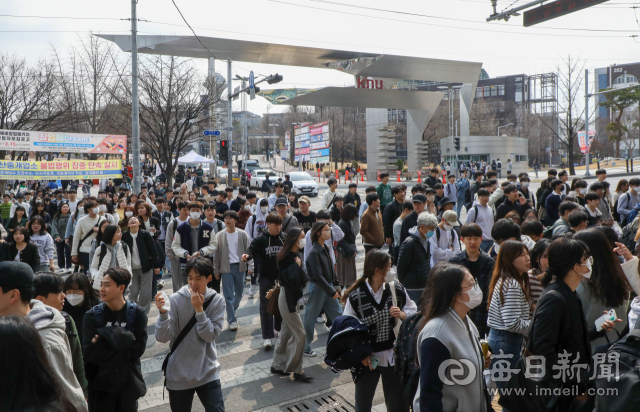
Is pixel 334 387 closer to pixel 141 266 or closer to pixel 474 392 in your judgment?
pixel 474 392

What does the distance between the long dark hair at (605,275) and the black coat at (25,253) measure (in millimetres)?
7398

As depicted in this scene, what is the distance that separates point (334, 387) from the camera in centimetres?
545

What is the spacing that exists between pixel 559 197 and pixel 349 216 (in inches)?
190

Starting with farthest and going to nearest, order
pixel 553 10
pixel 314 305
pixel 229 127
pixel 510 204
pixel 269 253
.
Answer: pixel 229 127
pixel 553 10
pixel 510 204
pixel 269 253
pixel 314 305

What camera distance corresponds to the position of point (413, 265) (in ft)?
19.6

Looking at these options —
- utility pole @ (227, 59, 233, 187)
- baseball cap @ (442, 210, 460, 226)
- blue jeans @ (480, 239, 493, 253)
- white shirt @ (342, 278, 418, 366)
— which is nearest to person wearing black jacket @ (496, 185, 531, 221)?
blue jeans @ (480, 239, 493, 253)

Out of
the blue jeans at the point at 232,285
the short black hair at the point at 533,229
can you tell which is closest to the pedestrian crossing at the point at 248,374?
the blue jeans at the point at 232,285

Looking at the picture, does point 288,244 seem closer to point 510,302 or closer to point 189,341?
point 189,341

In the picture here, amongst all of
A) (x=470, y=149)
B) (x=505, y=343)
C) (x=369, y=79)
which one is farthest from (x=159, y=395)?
(x=470, y=149)

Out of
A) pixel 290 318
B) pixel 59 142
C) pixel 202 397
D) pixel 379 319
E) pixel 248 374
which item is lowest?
pixel 248 374

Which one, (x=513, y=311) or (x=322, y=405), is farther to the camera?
(x=322, y=405)

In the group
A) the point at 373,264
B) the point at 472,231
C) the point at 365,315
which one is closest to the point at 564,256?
the point at 373,264

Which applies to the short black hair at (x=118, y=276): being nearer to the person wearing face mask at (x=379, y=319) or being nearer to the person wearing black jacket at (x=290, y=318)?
the person wearing face mask at (x=379, y=319)

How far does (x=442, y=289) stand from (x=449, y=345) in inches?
12.5
